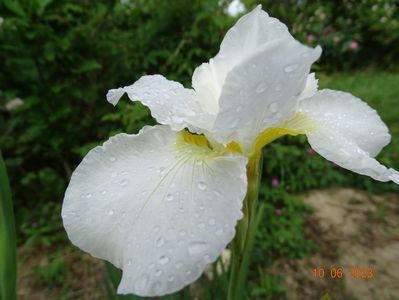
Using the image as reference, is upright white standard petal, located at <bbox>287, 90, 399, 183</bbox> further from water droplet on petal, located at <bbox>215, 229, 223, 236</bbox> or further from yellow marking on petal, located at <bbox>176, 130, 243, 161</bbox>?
water droplet on petal, located at <bbox>215, 229, 223, 236</bbox>

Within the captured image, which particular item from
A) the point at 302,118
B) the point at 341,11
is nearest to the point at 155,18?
the point at 302,118

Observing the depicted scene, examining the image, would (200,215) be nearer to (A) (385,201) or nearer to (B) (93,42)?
(B) (93,42)

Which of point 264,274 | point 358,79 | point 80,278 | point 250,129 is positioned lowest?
point 358,79

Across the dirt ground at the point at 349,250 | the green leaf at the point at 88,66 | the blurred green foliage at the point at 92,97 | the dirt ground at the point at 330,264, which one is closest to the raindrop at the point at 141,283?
the dirt ground at the point at 330,264

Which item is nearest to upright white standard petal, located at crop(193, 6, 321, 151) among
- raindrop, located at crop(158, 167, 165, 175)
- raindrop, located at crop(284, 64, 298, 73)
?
raindrop, located at crop(284, 64, 298, 73)

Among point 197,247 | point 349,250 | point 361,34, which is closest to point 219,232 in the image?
point 197,247

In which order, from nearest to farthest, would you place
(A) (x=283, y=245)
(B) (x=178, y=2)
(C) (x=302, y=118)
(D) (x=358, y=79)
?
1. (C) (x=302, y=118)
2. (A) (x=283, y=245)
3. (B) (x=178, y=2)
4. (D) (x=358, y=79)
